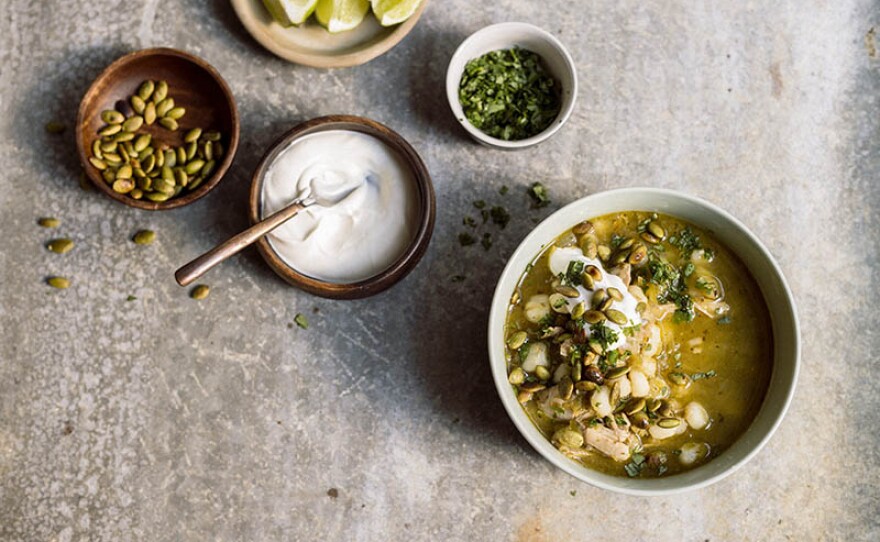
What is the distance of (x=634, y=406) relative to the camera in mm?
2217

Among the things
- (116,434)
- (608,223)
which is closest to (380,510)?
(116,434)

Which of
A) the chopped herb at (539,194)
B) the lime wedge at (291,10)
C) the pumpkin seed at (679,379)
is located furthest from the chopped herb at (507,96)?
the pumpkin seed at (679,379)

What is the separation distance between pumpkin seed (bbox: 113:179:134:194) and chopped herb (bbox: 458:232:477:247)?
3.22ft

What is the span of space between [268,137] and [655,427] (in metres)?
1.43

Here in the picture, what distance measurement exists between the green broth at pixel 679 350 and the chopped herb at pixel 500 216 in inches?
11.0

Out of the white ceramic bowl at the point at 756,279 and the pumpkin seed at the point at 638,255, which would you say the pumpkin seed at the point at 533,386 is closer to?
the white ceramic bowl at the point at 756,279

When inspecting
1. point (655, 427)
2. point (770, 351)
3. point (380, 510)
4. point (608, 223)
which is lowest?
point (380, 510)

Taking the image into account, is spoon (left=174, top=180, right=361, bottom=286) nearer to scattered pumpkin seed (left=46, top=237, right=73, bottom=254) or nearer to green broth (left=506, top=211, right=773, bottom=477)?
scattered pumpkin seed (left=46, top=237, right=73, bottom=254)

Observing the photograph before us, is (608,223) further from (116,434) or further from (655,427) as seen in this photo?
(116,434)

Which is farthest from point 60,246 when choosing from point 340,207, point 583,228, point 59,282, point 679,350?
point 679,350

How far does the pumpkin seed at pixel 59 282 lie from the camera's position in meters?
2.55

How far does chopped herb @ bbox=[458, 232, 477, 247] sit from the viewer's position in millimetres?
2562

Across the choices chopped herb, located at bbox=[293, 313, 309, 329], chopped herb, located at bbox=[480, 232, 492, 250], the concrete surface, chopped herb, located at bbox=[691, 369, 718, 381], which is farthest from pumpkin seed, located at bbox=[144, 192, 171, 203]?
chopped herb, located at bbox=[691, 369, 718, 381]

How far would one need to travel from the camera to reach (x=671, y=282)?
7.52 ft
